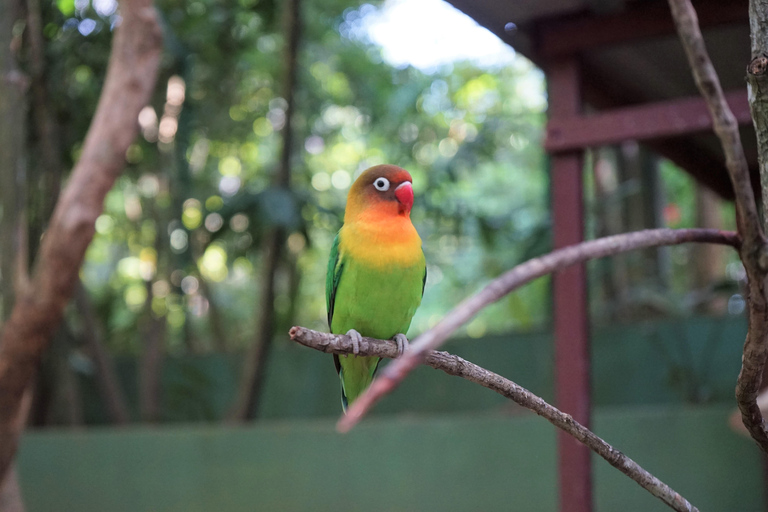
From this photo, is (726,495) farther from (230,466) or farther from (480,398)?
(230,466)

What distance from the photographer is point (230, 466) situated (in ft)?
14.0

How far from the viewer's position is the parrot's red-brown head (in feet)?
4.44

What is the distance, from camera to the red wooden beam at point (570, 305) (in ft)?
8.44

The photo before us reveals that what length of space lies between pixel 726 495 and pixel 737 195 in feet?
10.4

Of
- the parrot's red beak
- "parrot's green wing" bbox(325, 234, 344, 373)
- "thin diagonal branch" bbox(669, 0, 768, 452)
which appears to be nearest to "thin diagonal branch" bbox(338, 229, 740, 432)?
"thin diagonal branch" bbox(669, 0, 768, 452)

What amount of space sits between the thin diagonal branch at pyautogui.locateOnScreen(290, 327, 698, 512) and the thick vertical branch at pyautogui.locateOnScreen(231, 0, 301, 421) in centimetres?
321

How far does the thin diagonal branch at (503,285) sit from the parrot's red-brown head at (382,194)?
2.00 ft

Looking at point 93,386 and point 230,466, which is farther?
point 93,386

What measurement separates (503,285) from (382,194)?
0.84 m

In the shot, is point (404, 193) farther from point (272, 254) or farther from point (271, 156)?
point (271, 156)

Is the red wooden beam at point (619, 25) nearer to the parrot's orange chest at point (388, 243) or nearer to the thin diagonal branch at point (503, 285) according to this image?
the parrot's orange chest at point (388, 243)

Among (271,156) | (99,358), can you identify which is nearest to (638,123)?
(99,358)

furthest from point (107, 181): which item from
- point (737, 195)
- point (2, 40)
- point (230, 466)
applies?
point (737, 195)

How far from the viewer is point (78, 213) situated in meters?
2.81
